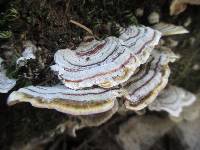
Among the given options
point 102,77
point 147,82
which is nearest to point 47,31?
point 102,77

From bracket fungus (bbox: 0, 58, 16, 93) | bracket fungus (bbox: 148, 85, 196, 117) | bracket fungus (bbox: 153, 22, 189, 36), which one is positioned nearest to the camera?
bracket fungus (bbox: 0, 58, 16, 93)

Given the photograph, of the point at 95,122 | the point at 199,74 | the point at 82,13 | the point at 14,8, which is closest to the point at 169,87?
the point at 199,74

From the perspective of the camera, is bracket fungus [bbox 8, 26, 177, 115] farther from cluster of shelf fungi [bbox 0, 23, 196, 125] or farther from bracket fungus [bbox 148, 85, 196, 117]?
bracket fungus [bbox 148, 85, 196, 117]

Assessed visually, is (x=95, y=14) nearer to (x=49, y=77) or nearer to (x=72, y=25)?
(x=72, y=25)

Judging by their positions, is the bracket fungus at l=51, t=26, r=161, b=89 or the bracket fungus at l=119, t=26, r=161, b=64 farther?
the bracket fungus at l=119, t=26, r=161, b=64

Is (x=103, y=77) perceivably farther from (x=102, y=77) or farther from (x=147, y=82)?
(x=147, y=82)

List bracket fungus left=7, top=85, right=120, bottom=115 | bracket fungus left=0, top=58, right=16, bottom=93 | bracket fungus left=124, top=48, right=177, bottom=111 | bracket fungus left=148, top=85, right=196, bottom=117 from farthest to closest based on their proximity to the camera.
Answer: bracket fungus left=148, top=85, right=196, bottom=117 → bracket fungus left=124, top=48, right=177, bottom=111 → bracket fungus left=0, top=58, right=16, bottom=93 → bracket fungus left=7, top=85, right=120, bottom=115

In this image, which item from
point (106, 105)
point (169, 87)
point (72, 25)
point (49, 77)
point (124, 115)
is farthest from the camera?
point (124, 115)

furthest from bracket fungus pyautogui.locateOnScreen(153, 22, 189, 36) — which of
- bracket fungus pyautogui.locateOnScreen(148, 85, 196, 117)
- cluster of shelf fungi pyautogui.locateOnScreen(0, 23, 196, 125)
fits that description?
bracket fungus pyautogui.locateOnScreen(148, 85, 196, 117)
